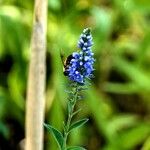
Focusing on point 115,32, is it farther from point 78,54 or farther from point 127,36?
point 78,54

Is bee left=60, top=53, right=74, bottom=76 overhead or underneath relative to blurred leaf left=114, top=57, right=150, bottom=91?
underneath

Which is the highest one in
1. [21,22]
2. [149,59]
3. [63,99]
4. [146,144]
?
[21,22]

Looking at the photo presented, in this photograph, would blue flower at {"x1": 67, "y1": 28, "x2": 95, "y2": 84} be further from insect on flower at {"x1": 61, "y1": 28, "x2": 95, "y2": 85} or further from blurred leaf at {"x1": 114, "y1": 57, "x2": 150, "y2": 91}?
blurred leaf at {"x1": 114, "y1": 57, "x2": 150, "y2": 91}

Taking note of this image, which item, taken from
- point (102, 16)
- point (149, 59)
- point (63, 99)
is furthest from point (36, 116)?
point (149, 59)

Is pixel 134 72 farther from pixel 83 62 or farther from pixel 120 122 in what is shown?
pixel 83 62

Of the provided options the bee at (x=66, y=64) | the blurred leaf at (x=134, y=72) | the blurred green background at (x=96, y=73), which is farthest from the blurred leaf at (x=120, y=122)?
the bee at (x=66, y=64)

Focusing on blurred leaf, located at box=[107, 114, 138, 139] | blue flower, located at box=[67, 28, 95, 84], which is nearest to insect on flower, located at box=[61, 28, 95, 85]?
blue flower, located at box=[67, 28, 95, 84]

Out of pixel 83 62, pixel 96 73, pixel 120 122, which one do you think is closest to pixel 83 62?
pixel 83 62

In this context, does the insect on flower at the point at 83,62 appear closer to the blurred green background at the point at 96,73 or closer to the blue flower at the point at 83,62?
the blue flower at the point at 83,62

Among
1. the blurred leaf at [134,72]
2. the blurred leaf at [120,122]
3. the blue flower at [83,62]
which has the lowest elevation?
the blurred leaf at [120,122]
